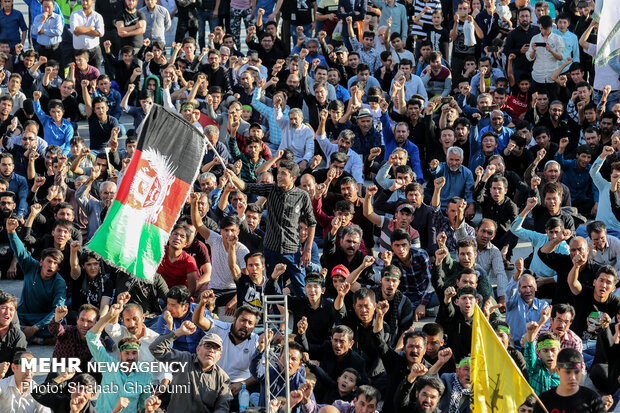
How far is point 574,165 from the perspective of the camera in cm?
1595

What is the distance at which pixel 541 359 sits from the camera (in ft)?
37.1

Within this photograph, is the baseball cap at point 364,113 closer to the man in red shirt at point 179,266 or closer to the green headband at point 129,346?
the man in red shirt at point 179,266

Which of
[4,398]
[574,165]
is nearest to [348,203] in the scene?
[574,165]

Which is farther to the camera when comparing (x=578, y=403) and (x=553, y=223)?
(x=553, y=223)

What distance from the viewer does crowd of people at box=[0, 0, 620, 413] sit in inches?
450

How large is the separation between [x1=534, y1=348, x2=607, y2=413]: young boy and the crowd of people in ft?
0.05

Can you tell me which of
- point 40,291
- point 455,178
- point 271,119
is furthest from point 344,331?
point 271,119

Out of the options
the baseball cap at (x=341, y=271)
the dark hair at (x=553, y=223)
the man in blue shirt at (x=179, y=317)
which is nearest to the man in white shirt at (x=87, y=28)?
the baseball cap at (x=341, y=271)

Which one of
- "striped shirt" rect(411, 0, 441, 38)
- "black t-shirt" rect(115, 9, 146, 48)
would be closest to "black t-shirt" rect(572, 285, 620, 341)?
"striped shirt" rect(411, 0, 441, 38)

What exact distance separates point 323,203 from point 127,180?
14.3 feet

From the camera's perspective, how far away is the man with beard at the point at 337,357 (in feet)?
38.2

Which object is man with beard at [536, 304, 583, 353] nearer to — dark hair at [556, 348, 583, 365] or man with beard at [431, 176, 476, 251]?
dark hair at [556, 348, 583, 365]

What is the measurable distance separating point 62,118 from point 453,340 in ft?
24.2

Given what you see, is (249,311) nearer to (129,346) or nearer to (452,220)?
(129,346)
